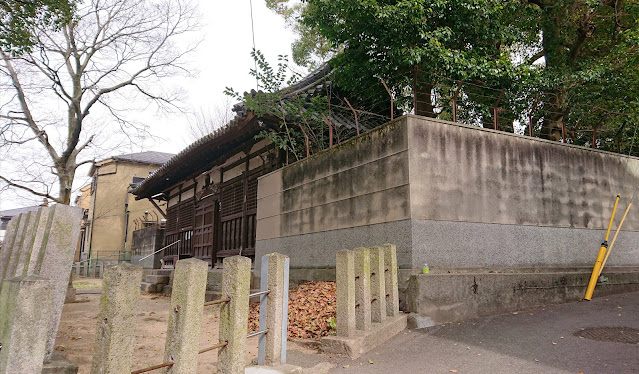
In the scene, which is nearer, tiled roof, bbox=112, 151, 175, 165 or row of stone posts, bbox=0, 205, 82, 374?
row of stone posts, bbox=0, 205, 82, 374

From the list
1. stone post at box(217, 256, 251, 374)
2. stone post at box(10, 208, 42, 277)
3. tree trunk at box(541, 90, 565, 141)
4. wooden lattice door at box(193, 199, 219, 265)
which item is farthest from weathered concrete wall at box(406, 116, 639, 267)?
wooden lattice door at box(193, 199, 219, 265)

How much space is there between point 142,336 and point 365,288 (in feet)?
13.9

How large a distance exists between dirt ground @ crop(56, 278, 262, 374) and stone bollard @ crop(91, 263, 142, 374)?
10.0ft

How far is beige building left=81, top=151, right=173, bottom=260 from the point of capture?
3284 centimetres

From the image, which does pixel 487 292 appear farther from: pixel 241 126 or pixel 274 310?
pixel 241 126

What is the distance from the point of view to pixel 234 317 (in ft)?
11.1

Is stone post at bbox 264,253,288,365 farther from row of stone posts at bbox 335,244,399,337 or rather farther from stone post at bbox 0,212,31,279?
stone post at bbox 0,212,31,279

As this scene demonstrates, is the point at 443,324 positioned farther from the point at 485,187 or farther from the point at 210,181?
the point at 210,181

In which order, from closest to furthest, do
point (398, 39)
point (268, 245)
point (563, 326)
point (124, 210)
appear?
point (563, 326)
point (398, 39)
point (268, 245)
point (124, 210)

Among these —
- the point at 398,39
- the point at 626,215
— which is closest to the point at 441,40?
the point at 398,39

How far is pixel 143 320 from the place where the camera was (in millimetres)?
9141

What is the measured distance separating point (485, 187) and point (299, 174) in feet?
14.1

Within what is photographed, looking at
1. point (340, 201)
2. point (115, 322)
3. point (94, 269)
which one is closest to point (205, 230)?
point (340, 201)

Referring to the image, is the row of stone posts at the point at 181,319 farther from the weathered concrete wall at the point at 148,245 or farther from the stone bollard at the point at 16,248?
the weathered concrete wall at the point at 148,245
